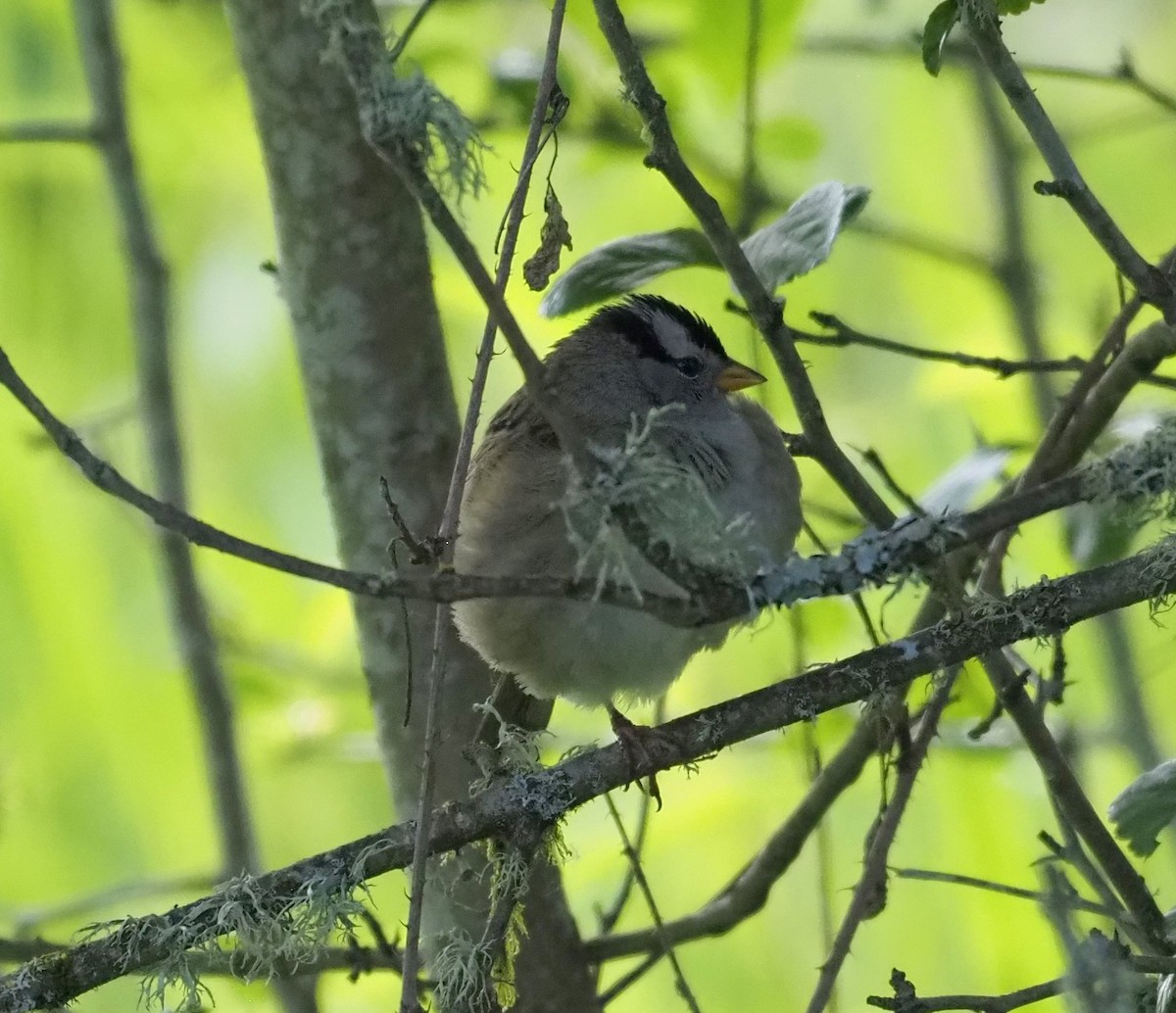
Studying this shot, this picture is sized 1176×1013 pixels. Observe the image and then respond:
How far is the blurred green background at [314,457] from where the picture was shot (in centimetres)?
232

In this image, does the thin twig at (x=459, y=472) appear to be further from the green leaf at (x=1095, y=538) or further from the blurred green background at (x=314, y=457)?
the blurred green background at (x=314, y=457)

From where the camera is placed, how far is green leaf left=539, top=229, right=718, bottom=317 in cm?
136

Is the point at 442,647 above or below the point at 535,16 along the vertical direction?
below

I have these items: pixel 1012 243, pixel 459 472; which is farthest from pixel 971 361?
pixel 1012 243

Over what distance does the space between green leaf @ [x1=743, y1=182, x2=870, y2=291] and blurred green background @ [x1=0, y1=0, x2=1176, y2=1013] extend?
2.96 feet

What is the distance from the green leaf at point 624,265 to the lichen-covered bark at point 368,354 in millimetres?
268

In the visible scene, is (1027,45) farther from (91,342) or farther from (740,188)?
(91,342)

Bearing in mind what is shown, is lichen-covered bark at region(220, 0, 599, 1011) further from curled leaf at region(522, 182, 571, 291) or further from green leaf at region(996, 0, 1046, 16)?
green leaf at region(996, 0, 1046, 16)

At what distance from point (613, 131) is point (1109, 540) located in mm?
888

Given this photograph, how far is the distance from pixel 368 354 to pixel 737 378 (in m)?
0.48

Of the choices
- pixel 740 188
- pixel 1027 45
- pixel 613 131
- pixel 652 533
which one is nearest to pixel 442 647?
pixel 652 533

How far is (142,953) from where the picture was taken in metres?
1.17

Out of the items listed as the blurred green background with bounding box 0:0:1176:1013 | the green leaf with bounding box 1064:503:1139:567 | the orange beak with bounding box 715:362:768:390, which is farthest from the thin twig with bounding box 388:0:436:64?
the green leaf with bounding box 1064:503:1139:567

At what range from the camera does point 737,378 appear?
5.98ft
